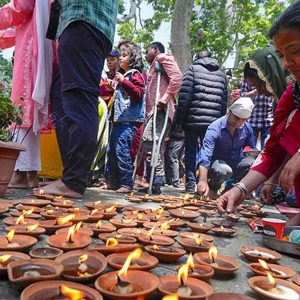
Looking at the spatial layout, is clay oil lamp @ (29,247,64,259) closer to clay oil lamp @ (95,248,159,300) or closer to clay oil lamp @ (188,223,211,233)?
clay oil lamp @ (95,248,159,300)

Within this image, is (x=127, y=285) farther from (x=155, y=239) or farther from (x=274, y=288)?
(x=155, y=239)

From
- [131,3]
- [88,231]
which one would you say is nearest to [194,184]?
[88,231]

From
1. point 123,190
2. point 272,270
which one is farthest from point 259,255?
point 123,190

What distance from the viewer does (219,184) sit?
444cm

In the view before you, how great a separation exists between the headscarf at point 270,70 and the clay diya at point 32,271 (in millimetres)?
2647

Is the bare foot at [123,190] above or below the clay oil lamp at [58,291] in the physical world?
below

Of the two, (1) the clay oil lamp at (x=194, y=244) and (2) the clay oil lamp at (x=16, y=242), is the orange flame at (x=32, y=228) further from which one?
(1) the clay oil lamp at (x=194, y=244)

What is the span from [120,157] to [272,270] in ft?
9.69

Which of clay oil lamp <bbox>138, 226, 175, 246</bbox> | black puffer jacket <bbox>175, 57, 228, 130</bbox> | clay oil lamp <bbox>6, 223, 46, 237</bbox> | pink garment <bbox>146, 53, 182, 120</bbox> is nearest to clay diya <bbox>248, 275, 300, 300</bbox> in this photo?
clay oil lamp <bbox>138, 226, 175, 246</bbox>

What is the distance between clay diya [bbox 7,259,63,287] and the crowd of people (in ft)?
4.54

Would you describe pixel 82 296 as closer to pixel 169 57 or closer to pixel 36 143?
pixel 36 143

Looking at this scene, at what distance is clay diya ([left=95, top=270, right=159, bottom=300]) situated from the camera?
1.05m

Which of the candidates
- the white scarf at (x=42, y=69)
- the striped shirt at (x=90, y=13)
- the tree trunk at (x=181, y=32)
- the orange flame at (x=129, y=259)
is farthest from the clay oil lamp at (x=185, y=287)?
the tree trunk at (x=181, y=32)

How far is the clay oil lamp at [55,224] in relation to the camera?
183 cm
